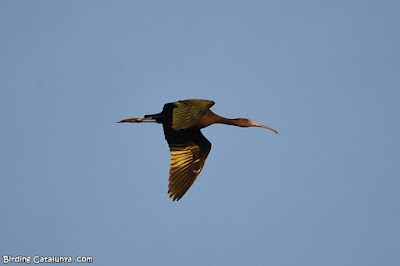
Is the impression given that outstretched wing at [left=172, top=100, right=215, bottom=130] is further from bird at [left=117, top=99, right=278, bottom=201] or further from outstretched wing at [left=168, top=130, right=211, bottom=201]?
outstretched wing at [left=168, top=130, right=211, bottom=201]

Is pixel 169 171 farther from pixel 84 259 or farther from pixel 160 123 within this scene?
pixel 84 259

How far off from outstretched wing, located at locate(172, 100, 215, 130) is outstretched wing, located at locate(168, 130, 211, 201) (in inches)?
115

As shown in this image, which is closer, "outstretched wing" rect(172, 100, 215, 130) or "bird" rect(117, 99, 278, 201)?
"outstretched wing" rect(172, 100, 215, 130)

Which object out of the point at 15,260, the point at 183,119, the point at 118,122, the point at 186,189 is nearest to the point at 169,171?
the point at 186,189

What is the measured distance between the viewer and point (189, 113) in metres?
15.1

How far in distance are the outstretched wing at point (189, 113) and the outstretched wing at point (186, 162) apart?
115 inches

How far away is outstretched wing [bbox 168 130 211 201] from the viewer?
1762cm

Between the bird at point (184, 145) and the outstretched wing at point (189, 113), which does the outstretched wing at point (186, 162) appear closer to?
the bird at point (184, 145)

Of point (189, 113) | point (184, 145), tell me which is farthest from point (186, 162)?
point (189, 113)

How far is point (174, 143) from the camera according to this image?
18266 millimetres

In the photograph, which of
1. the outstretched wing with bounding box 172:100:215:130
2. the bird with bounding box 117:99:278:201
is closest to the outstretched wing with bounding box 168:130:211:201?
the bird with bounding box 117:99:278:201

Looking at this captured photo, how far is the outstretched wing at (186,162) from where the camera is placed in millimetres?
17617

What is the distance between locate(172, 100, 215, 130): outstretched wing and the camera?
15.0 metres

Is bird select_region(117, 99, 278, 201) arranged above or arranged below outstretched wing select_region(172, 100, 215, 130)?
below
